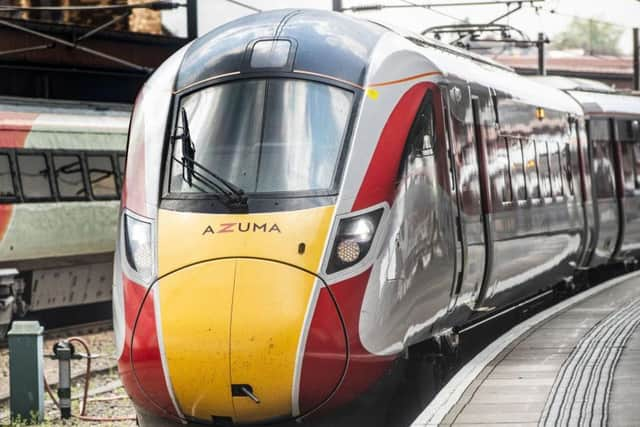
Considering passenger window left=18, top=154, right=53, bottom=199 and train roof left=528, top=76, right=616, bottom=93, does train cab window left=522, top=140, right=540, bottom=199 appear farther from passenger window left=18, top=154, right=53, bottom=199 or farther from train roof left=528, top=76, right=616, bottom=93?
passenger window left=18, top=154, right=53, bottom=199

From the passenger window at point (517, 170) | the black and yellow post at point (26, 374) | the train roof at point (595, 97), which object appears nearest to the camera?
the black and yellow post at point (26, 374)

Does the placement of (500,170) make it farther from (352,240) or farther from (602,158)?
(602,158)

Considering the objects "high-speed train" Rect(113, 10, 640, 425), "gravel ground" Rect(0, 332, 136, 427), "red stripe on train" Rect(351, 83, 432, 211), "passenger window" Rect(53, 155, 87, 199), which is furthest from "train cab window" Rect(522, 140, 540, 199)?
"passenger window" Rect(53, 155, 87, 199)

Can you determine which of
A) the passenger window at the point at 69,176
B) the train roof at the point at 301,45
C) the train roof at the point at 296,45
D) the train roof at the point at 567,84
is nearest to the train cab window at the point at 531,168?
the train roof at the point at 301,45

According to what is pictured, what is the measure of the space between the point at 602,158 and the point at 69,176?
7.45 m

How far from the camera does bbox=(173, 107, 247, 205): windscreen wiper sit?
8.90 m

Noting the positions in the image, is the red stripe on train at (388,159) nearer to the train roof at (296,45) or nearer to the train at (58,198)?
the train roof at (296,45)

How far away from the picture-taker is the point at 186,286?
860 centimetres

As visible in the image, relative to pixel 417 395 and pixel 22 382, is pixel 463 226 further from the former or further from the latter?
pixel 22 382

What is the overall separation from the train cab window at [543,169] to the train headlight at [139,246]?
6.25 metres

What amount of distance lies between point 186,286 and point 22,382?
479 cm

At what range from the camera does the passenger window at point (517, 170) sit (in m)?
13.2

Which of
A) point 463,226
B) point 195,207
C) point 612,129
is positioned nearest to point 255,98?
point 195,207

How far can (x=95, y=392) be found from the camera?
1508 centimetres
